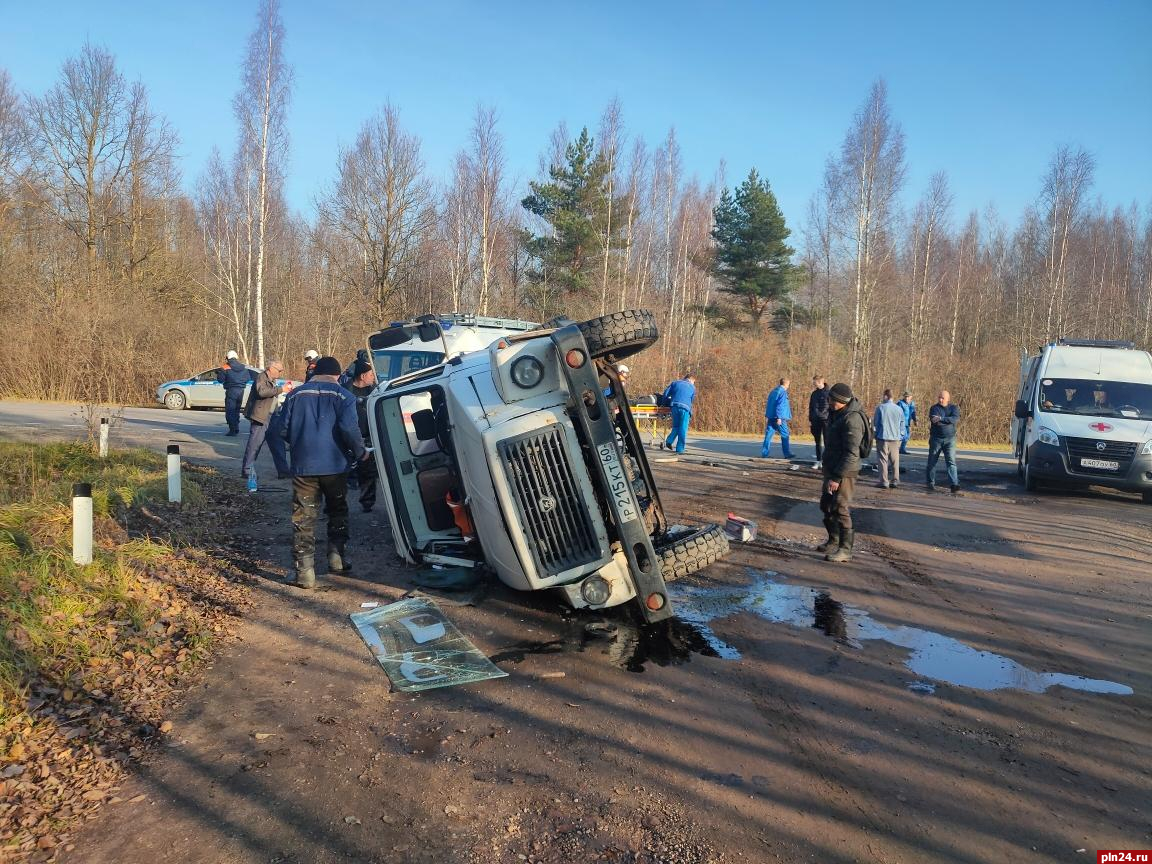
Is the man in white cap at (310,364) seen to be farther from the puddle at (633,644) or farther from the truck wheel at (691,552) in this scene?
the truck wheel at (691,552)

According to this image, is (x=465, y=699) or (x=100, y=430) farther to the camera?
(x=100, y=430)

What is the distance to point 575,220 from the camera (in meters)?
32.4

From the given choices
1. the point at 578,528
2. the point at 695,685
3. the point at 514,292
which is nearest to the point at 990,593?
the point at 695,685

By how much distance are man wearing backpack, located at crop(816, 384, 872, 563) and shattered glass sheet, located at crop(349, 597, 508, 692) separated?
433cm

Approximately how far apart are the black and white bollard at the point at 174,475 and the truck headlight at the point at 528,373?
5.39 meters

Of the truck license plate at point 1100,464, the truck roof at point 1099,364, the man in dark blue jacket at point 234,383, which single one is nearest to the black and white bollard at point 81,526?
the man in dark blue jacket at point 234,383

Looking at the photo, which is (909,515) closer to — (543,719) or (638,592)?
(638,592)

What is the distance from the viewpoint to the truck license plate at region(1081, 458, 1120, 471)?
39.7 ft

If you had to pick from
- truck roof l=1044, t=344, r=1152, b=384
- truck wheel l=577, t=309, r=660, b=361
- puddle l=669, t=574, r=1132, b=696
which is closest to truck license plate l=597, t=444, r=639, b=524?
truck wheel l=577, t=309, r=660, b=361

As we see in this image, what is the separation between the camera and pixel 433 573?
676 centimetres

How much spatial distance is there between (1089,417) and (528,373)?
11671 mm

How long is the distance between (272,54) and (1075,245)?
129 feet

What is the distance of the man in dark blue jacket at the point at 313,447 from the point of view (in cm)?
640

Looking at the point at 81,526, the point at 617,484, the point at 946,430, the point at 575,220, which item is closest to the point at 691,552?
the point at 617,484
